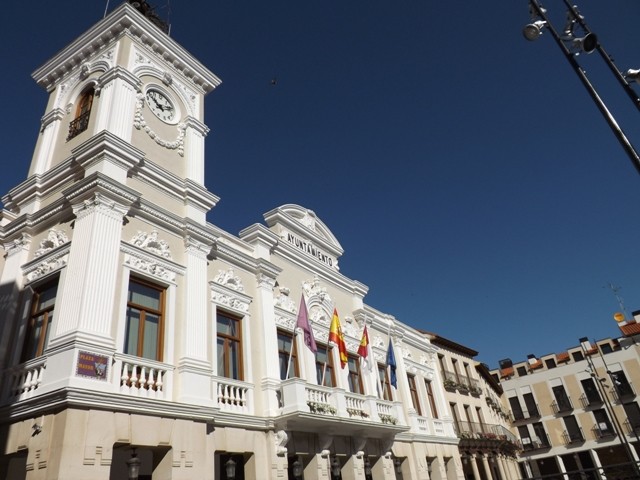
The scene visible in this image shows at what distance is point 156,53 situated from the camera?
55.6ft

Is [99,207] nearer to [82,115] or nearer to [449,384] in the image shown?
[82,115]

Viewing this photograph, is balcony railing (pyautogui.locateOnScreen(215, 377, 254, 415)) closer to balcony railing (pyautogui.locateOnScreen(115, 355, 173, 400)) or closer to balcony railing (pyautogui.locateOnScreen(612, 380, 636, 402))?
balcony railing (pyautogui.locateOnScreen(115, 355, 173, 400))

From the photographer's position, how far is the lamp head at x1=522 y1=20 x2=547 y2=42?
692 cm

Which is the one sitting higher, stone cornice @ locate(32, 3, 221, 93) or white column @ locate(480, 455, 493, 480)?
stone cornice @ locate(32, 3, 221, 93)

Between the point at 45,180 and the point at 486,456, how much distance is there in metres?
27.7

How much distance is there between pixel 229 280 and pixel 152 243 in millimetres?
3126

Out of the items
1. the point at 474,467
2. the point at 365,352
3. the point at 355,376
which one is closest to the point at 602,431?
the point at 474,467

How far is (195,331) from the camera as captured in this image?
12688 millimetres

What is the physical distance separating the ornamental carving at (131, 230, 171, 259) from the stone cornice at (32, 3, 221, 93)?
7496 millimetres

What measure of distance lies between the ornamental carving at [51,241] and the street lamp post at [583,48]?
11.3 meters

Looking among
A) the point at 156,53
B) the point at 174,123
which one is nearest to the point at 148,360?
the point at 174,123

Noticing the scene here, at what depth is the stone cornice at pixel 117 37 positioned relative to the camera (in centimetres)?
1598

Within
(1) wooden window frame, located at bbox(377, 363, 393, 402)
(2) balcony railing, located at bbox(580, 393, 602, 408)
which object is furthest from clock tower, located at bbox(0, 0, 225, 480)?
(2) balcony railing, located at bbox(580, 393, 602, 408)

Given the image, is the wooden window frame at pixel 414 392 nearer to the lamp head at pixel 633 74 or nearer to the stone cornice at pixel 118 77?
the stone cornice at pixel 118 77
